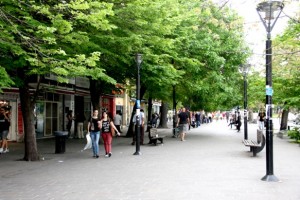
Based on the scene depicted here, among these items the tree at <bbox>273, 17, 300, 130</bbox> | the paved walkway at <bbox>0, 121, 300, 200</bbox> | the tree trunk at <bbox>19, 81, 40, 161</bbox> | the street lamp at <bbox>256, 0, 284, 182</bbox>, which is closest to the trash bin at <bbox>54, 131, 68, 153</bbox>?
the paved walkway at <bbox>0, 121, 300, 200</bbox>

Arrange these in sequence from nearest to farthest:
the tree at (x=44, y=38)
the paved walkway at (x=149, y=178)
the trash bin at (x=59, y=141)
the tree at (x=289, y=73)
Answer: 1. the paved walkway at (x=149, y=178)
2. the tree at (x=44, y=38)
3. the trash bin at (x=59, y=141)
4. the tree at (x=289, y=73)

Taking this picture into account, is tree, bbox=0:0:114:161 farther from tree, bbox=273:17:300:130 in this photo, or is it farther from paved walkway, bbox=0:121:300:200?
tree, bbox=273:17:300:130

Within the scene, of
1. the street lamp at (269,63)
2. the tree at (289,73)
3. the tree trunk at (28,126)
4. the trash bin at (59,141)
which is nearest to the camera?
the street lamp at (269,63)

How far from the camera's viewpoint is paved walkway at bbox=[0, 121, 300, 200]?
25.4 feet

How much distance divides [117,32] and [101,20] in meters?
4.18

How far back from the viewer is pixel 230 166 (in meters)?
11.6

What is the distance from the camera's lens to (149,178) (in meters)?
9.53

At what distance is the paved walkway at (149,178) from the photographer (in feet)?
25.4

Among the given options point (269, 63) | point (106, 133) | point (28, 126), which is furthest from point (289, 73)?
point (28, 126)

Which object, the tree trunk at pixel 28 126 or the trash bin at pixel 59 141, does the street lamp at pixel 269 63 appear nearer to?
the tree trunk at pixel 28 126

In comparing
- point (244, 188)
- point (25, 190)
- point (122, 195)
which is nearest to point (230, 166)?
point (244, 188)

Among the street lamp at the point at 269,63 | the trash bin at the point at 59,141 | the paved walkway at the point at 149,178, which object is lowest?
the paved walkway at the point at 149,178

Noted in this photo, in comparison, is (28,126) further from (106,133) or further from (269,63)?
(269,63)

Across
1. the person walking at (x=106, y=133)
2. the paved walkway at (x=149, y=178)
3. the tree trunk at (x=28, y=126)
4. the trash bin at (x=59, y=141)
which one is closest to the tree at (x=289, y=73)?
the paved walkway at (x=149, y=178)
